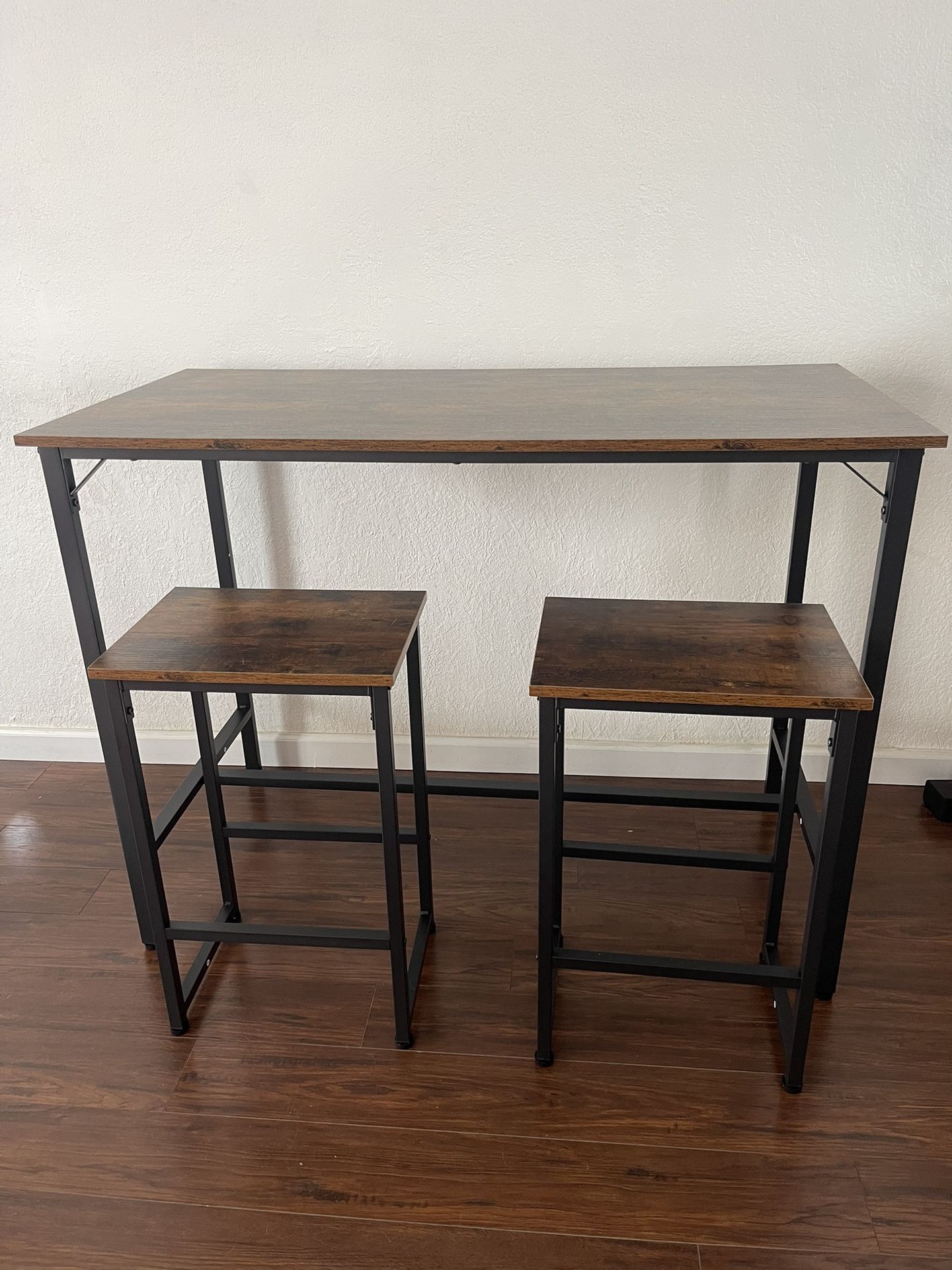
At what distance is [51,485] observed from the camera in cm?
170

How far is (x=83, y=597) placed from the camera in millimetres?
1790

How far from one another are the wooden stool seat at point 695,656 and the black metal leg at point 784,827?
20 centimetres

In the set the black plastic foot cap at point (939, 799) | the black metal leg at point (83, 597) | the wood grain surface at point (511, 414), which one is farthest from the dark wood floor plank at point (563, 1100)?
the wood grain surface at point (511, 414)

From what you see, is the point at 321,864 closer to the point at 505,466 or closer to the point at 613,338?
the point at 505,466

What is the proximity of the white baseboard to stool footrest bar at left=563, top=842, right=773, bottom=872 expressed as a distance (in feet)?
2.03

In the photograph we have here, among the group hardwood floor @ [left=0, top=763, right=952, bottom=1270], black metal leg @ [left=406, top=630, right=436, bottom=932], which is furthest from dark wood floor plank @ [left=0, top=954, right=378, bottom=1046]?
black metal leg @ [left=406, top=630, right=436, bottom=932]

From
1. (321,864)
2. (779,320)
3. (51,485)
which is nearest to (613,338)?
(779,320)

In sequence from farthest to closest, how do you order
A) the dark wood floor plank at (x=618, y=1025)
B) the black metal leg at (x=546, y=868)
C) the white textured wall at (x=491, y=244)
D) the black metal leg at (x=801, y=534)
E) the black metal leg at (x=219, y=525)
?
the black metal leg at (x=219, y=525) → the black metal leg at (x=801, y=534) → the white textured wall at (x=491, y=244) → the dark wood floor plank at (x=618, y=1025) → the black metal leg at (x=546, y=868)

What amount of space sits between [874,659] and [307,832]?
1.15 m

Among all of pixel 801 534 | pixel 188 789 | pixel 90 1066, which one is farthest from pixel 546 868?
pixel 801 534

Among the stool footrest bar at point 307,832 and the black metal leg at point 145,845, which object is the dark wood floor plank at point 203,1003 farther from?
the stool footrest bar at point 307,832

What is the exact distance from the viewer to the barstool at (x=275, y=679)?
1560mm

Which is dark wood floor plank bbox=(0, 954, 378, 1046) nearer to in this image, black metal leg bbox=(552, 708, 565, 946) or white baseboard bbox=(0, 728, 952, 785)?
black metal leg bbox=(552, 708, 565, 946)

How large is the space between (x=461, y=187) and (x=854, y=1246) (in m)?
2.05
